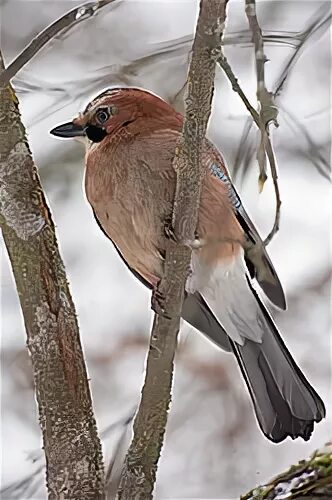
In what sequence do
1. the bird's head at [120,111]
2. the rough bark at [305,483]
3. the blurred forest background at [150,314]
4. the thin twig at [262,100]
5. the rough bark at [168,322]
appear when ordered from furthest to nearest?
the blurred forest background at [150,314]
the bird's head at [120,111]
the rough bark at [305,483]
the rough bark at [168,322]
the thin twig at [262,100]

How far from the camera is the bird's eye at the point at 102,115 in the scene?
1.42 metres

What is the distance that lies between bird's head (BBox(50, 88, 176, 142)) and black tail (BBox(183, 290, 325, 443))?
1.02 ft

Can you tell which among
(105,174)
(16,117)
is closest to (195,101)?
(16,117)

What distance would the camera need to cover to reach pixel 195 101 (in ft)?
2.82

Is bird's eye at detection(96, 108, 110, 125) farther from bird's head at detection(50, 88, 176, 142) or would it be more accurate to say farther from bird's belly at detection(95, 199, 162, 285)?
bird's belly at detection(95, 199, 162, 285)

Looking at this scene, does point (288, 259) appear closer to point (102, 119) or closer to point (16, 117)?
point (102, 119)

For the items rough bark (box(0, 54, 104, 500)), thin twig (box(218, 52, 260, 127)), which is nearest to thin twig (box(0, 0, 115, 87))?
thin twig (box(218, 52, 260, 127))

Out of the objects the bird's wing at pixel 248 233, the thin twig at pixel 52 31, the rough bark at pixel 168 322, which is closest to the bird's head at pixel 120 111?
the bird's wing at pixel 248 233

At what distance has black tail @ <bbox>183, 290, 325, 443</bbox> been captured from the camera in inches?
50.2

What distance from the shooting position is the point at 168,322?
100 cm

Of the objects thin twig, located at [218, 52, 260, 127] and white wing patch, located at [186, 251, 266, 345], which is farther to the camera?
→ white wing patch, located at [186, 251, 266, 345]

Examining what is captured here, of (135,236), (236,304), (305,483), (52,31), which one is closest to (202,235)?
(135,236)

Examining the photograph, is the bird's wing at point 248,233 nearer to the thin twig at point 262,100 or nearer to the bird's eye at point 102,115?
the bird's eye at point 102,115

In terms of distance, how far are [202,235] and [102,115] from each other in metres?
0.30
